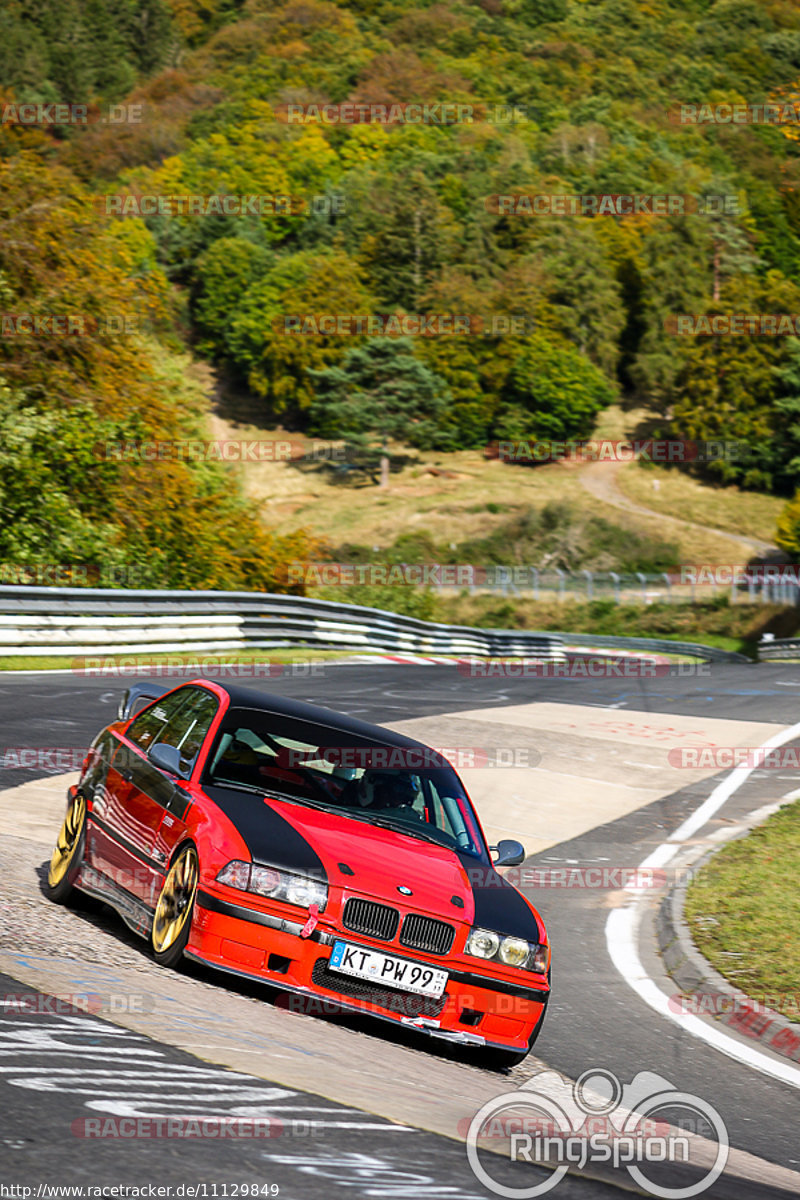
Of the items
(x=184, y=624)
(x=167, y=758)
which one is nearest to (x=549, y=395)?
(x=184, y=624)

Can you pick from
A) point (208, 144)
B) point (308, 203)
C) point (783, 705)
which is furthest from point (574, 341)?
point (783, 705)

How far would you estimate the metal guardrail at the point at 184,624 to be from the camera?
18969 mm

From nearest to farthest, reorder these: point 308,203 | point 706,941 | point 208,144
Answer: point 706,941 < point 308,203 < point 208,144

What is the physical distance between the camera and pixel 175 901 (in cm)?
603

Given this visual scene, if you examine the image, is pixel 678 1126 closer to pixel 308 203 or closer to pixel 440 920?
pixel 440 920

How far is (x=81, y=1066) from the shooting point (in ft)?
14.3

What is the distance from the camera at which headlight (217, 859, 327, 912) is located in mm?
5770

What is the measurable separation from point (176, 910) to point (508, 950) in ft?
5.03

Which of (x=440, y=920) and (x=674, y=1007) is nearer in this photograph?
(x=440, y=920)

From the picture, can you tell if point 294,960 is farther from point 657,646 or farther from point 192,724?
point 657,646

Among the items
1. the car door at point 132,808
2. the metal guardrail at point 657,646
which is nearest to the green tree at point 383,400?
the metal guardrail at point 657,646

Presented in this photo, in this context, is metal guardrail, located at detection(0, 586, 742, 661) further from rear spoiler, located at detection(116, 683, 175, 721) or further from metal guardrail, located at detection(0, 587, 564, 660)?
rear spoiler, located at detection(116, 683, 175, 721)

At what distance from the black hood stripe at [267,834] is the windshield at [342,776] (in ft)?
0.65

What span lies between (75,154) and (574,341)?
74.9 metres
